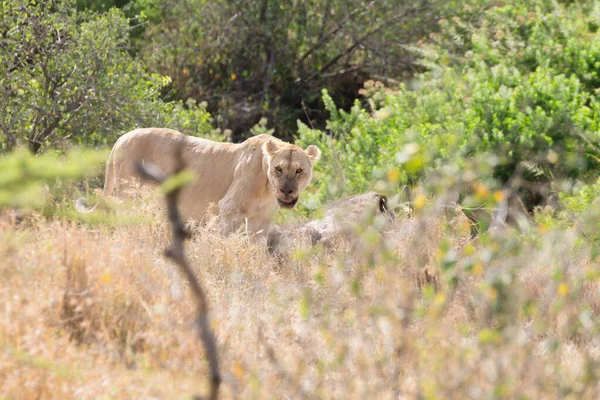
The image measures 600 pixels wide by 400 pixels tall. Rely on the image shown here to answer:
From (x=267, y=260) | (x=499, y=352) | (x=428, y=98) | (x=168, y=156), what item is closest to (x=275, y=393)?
(x=499, y=352)

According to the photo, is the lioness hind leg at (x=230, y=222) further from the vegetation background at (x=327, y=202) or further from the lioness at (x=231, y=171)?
the vegetation background at (x=327, y=202)

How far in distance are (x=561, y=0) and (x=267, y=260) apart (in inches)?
358

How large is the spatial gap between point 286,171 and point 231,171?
2.66 feet

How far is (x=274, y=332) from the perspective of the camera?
4766 mm

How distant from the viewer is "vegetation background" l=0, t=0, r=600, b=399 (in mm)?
3748

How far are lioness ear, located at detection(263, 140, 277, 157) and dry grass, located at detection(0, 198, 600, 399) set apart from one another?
1988mm

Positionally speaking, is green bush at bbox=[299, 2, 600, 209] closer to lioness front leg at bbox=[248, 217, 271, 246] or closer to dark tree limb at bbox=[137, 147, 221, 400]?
lioness front leg at bbox=[248, 217, 271, 246]

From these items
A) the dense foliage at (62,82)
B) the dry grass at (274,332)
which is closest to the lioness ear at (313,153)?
the dry grass at (274,332)

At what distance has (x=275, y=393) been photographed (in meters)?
3.96

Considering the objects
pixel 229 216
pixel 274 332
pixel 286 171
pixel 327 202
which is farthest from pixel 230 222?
pixel 274 332

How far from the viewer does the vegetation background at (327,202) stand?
12.3ft

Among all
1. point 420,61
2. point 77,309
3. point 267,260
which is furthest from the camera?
point 420,61

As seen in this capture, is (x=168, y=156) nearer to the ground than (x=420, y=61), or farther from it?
farther from it

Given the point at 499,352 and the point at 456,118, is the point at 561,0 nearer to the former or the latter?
the point at 456,118
